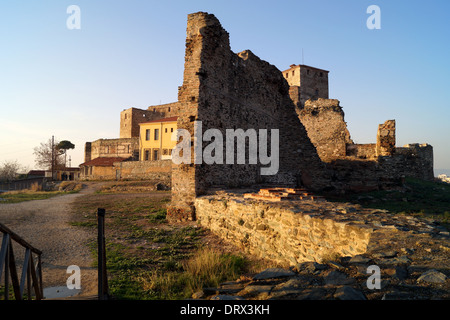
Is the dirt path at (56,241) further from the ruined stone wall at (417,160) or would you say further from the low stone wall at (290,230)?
the ruined stone wall at (417,160)

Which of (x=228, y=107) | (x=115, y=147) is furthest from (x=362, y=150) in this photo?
(x=115, y=147)

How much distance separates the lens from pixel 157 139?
37.3 m

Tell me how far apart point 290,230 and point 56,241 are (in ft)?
21.2

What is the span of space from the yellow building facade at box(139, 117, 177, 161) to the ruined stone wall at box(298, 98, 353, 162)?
18.8 m

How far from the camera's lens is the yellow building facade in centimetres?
3619

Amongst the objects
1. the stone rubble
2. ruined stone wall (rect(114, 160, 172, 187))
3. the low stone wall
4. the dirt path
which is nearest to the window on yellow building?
ruined stone wall (rect(114, 160, 172, 187))

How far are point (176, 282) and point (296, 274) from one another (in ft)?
7.47

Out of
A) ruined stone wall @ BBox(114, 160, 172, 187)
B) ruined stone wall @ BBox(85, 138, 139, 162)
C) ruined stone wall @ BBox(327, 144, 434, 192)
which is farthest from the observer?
ruined stone wall @ BBox(85, 138, 139, 162)

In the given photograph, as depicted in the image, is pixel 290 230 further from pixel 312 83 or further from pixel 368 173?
pixel 312 83

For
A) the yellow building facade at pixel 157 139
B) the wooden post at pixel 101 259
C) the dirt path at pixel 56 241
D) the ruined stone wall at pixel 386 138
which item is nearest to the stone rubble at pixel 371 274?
the wooden post at pixel 101 259

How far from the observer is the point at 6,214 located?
11578mm

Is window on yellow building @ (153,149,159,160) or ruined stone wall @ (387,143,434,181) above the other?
window on yellow building @ (153,149,159,160)

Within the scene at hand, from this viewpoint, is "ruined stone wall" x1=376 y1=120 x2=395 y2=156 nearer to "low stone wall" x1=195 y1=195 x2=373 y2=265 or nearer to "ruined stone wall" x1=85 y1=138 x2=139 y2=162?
"low stone wall" x1=195 y1=195 x2=373 y2=265
